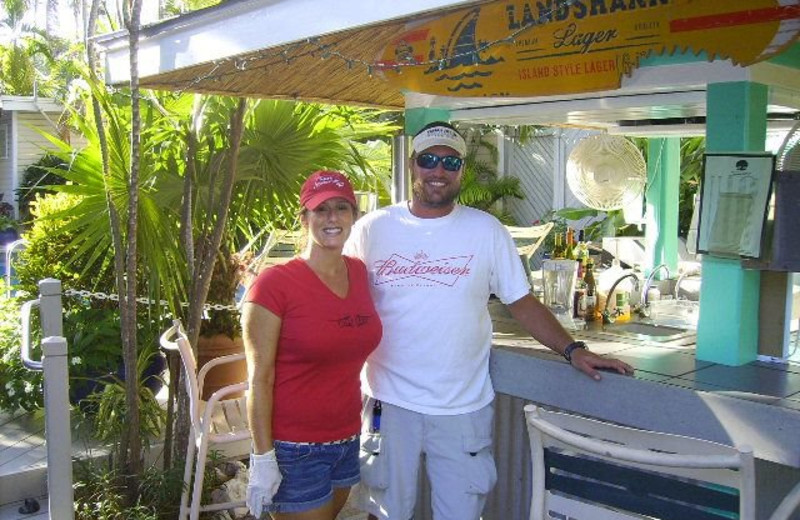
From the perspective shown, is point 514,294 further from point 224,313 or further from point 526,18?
point 224,313

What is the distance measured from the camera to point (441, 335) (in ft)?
9.25

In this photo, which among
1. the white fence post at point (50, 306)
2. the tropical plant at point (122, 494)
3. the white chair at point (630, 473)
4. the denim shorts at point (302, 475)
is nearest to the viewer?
the white chair at point (630, 473)

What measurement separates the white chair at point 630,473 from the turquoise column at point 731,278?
3.77 feet

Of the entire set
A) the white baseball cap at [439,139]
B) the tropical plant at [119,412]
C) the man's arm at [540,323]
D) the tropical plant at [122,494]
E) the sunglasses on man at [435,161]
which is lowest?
the tropical plant at [122,494]

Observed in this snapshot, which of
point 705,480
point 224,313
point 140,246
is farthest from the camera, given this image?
point 224,313

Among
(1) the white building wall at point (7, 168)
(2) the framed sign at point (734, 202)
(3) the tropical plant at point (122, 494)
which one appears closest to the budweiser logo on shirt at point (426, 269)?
(2) the framed sign at point (734, 202)

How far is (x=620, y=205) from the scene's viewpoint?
5832 mm

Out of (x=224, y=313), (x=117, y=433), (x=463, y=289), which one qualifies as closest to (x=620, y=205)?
(x=224, y=313)

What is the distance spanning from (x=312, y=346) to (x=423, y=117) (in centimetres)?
192

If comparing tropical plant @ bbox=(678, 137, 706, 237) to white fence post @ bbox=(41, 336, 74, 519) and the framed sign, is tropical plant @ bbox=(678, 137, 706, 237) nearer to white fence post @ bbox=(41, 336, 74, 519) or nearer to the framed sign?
the framed sign

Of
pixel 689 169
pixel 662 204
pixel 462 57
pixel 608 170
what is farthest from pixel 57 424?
pixel 689 169

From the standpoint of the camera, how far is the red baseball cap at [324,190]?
108 inches

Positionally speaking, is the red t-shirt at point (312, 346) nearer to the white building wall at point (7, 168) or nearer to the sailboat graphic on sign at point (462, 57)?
the sailboat graphic on sign at point (462, 57)

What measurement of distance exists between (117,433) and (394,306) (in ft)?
7.54
